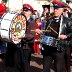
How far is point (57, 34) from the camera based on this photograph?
7.11 m

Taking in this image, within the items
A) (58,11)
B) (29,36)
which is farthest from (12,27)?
(58,11)

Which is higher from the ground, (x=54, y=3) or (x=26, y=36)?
(x=54, y=3)

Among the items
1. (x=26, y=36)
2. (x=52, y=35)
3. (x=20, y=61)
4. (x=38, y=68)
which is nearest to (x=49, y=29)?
(x=52, y=35)

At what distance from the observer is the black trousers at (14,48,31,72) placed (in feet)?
25.6

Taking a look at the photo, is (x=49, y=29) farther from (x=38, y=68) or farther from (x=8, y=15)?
(x=38, y=68)

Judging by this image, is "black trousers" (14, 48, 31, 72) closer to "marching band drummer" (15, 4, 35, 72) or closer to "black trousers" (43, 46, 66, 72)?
"marching band drummer" (15, 4, 35, 72)

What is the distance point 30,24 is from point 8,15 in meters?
0.60

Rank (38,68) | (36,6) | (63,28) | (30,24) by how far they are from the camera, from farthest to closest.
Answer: (36,6), (38,68), (30,24), (63,28)

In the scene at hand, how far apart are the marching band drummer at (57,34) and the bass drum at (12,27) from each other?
593 millimetres

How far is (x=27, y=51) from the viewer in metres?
7.84

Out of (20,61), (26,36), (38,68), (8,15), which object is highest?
(8,15)

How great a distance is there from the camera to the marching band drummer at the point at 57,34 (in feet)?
23.4

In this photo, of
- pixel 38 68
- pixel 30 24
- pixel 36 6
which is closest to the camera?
pixel 30 24

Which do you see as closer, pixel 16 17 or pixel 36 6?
pixel 16 17
